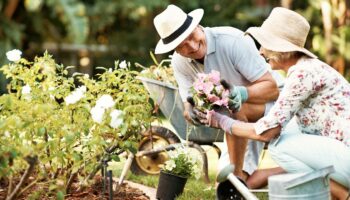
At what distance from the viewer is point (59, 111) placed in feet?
11.7

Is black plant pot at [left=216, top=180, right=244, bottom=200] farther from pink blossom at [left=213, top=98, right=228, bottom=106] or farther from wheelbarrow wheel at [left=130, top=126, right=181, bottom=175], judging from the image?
wheelbarrow wheel at [left=130, top=126, right=181, bottom=175]

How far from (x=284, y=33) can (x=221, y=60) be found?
0.65 meters

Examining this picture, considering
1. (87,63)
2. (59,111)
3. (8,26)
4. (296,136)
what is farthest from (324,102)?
(87,63)

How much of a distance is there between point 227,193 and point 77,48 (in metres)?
10.6

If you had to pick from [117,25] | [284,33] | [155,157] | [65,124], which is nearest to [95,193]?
[65,124]

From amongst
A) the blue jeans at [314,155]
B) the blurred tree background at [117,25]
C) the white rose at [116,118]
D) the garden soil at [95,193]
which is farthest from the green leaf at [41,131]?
the blurred tree background at [117,25]

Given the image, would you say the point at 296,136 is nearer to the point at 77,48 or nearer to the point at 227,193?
the point at 227,193

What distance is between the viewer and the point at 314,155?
313 centimetres

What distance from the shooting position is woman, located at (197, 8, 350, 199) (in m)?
3.14

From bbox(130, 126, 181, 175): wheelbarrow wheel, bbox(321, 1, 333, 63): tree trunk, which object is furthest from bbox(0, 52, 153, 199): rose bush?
bbox(321, 1, 333, 63): tree trunk

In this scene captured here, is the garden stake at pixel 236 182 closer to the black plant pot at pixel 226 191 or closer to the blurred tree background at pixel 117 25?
the black plant pot at pixel 226 191

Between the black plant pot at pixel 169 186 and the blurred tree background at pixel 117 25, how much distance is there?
6.39 metres

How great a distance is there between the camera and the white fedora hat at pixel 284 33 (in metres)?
3.28

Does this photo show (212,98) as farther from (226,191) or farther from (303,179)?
(303,179)
